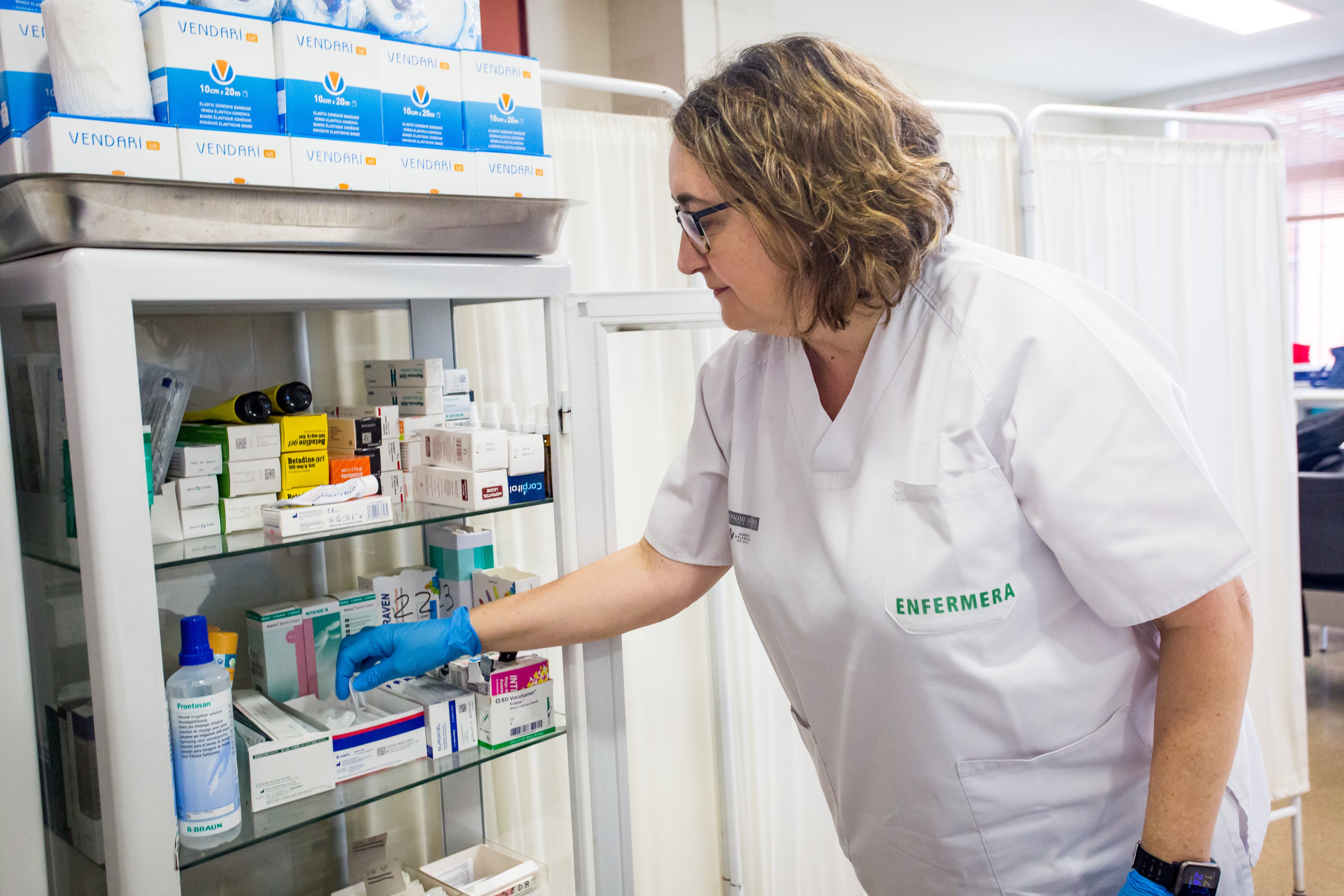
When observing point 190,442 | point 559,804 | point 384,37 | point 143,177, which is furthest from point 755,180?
point 559,804

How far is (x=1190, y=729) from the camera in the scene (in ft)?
3.62

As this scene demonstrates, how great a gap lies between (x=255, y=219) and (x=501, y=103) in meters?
0.37

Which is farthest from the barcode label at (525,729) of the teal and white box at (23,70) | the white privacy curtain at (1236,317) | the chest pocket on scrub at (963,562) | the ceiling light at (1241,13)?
the ceiling light at (1241,13)

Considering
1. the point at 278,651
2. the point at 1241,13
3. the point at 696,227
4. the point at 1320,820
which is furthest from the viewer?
the point at 1241,13

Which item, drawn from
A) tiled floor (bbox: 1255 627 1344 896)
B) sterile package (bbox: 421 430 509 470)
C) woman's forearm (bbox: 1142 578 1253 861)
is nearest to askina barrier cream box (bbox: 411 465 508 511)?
sterile package (bbox: 421 430 509 470)

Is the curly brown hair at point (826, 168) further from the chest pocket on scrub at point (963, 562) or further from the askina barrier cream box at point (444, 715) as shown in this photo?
the askina barrier cream box at point (444, 715)

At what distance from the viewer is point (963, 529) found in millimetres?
1106

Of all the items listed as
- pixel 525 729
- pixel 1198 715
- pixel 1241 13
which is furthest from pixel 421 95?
pixel 1241 13

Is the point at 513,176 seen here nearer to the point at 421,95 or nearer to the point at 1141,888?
the point at 421,95

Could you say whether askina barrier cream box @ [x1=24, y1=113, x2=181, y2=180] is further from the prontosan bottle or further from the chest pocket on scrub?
the chest pocket on scrub

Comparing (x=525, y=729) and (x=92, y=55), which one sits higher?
(x=92, y=55)

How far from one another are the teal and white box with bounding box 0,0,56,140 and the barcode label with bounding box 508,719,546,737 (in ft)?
3.09

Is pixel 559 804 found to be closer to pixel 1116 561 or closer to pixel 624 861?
Answer: pixel 624 861

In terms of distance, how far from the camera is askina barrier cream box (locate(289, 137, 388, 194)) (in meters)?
1.10
